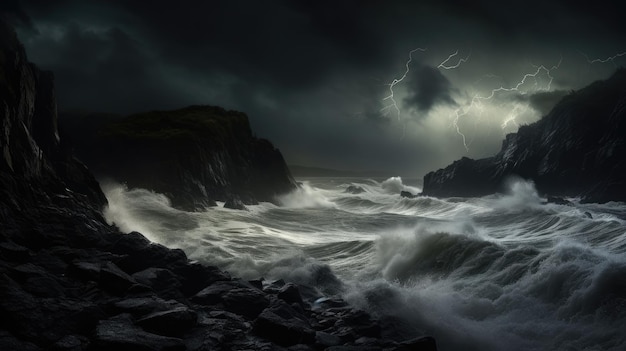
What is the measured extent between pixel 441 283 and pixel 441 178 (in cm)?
7593

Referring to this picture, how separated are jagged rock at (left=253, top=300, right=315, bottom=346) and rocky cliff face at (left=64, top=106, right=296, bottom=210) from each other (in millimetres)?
28409

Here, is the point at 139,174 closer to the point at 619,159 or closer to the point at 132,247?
the point at 132,247

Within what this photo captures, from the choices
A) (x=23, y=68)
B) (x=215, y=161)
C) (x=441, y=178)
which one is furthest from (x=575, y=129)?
(x=23, y=68)

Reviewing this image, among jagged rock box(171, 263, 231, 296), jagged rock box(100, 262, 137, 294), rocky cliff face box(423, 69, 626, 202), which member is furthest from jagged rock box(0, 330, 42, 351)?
rocky cliff face box(423, 69, 626, 202)


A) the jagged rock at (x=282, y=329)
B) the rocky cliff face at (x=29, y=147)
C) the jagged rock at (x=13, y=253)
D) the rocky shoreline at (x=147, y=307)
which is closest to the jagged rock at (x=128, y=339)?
the rocky shoreline at (x=147, y=307)

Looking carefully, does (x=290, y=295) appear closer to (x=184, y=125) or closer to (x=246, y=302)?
(x=246, y=302)

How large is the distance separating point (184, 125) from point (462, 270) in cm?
5181

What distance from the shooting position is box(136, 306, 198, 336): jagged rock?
775 cm

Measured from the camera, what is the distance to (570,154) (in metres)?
61.1

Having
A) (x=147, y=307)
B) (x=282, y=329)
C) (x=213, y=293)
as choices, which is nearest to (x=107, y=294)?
(x=147, y=307)

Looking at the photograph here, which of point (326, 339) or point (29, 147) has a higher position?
point (29, 147)

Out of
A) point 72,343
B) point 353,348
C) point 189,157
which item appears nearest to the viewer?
point 72,343

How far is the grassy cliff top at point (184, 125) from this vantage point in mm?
51312

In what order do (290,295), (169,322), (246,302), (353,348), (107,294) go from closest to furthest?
(169,322), (353,348), (107,294), (246,302), (290,295)
